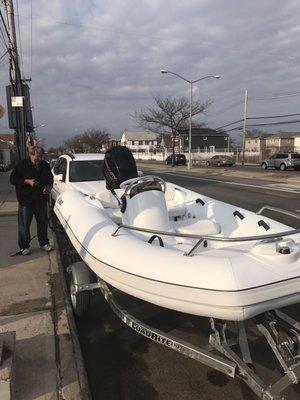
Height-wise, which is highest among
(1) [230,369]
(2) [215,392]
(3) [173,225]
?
(3) [173,225]

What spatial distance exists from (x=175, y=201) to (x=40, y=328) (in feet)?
10.2

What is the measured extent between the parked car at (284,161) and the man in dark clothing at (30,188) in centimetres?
3082

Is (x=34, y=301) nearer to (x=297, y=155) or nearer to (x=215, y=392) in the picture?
(x=215, y=392)

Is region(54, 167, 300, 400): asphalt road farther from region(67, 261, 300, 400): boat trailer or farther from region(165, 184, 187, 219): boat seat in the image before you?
region(165, 184, 187, 219): boat seat

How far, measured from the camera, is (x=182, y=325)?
14.5 feet

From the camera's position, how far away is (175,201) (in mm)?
6668

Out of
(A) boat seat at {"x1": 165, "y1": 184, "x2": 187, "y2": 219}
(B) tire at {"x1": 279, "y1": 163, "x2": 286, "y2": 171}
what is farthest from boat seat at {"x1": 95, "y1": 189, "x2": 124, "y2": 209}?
(B) tire at {"x1": 279, "y1": 163, "x2": 286, "y2": 171}

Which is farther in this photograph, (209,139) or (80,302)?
(209,139)

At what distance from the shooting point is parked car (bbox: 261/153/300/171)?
34.7 m

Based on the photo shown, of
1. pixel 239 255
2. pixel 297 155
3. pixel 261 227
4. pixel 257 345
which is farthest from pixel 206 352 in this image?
pixel 297 155

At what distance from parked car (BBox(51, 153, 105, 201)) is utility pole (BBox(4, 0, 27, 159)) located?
435 centimetres

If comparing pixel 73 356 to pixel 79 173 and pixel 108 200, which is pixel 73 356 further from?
pixel 79 173

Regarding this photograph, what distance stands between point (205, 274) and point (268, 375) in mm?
1171

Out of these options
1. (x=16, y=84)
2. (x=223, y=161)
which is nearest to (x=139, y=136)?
(x=223, y=161)
